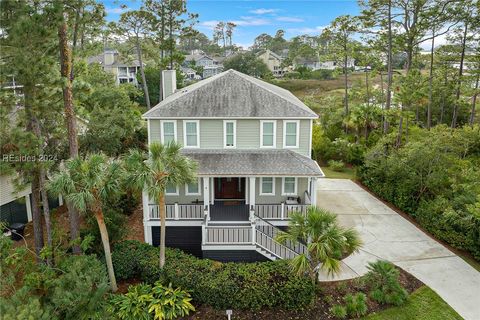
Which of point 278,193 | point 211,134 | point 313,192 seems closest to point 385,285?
point 313,192

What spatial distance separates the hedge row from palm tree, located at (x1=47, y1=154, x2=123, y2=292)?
308 cm

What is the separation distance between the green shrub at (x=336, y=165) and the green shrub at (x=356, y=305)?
1620 cm

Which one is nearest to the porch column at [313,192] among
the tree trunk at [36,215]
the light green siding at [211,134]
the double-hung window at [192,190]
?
the light green siding at [211,134]

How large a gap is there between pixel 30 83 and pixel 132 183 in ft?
15.4

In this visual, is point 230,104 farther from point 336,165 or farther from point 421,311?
point 336,165

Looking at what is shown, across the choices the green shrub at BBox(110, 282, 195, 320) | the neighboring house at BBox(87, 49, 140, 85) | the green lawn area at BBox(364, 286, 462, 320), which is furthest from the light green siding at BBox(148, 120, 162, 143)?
the neighboring house at BBox(87, 49, 140, 85)

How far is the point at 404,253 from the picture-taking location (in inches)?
619

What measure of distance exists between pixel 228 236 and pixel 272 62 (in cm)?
8509

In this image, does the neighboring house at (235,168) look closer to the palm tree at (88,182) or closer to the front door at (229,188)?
the front door at (229,188)

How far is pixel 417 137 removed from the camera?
2002 centimetres

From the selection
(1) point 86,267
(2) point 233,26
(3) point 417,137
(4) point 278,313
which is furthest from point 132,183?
(2) point 233,26

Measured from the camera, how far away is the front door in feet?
59.8

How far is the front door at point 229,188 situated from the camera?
1822 centimetres

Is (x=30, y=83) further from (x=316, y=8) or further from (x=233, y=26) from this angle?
(x=233, y=26)
